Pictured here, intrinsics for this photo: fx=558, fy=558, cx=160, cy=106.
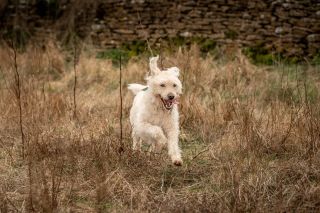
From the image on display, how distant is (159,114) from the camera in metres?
5.15

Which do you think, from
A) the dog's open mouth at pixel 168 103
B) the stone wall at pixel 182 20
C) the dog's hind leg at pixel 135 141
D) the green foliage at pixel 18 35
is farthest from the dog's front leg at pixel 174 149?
the green foliage at pixel 18 35

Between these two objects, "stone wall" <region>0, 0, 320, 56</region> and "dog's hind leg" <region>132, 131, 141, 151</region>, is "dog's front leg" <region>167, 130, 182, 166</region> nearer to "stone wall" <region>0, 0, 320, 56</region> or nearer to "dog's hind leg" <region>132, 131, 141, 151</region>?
"dog's hind leg" <region>132, 131, 141, 151</region>

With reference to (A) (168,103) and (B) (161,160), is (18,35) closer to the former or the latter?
(A) (168,103)

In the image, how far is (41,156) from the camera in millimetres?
4879

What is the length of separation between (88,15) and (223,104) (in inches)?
276

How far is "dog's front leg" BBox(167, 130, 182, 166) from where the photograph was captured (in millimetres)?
4770

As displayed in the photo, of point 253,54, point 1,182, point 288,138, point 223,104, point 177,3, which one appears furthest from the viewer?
point 177,3

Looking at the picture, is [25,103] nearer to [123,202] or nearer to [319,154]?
[123,202]

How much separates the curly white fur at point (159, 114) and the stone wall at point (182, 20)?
6.57 meters

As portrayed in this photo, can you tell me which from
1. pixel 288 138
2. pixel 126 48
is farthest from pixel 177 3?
pixel 288 138

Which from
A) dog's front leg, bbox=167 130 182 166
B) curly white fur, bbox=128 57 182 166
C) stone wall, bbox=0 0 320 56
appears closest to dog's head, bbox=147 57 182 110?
curly white fur, bbox=128 57 182 166

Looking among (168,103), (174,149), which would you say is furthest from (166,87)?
(174,149)

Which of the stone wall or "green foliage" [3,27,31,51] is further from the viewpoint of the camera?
"green foliage" [3,27,31,51]

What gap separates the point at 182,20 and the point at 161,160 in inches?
307
